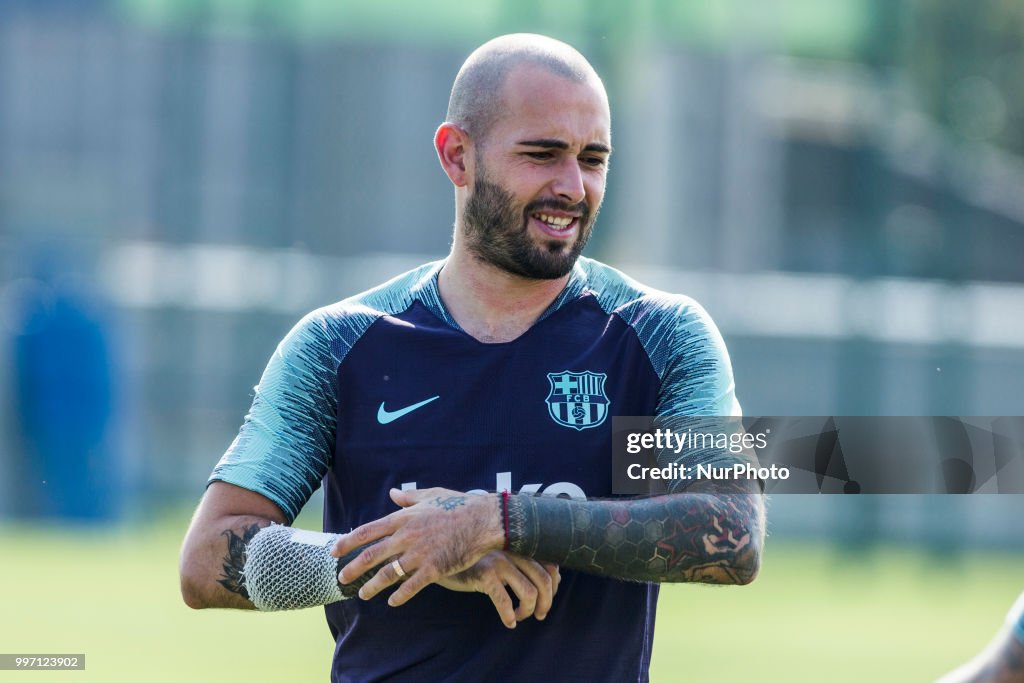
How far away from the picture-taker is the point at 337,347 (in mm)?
3980

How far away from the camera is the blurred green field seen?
9.87m

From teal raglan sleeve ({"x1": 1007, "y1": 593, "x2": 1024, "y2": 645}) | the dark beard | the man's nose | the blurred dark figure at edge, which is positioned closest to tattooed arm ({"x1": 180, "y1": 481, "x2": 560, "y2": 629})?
the dark beard

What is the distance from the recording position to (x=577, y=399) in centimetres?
383

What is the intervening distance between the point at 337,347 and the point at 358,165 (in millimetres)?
13694

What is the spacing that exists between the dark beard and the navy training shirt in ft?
0.36

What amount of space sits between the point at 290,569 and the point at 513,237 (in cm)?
102

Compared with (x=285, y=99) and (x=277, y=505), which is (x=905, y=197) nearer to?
(x=285, y=99)

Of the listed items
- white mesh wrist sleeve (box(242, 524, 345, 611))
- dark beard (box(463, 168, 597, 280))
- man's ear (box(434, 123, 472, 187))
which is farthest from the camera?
man's ear (box(434, 123, 472, 187))

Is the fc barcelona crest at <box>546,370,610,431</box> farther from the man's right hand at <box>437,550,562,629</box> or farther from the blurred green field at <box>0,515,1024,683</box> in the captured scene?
the blurred green field at <box>0,515,1024,683</box>

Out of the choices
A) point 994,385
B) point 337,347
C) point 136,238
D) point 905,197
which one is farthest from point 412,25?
point 337,347

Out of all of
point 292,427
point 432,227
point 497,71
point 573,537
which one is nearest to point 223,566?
point 292,427

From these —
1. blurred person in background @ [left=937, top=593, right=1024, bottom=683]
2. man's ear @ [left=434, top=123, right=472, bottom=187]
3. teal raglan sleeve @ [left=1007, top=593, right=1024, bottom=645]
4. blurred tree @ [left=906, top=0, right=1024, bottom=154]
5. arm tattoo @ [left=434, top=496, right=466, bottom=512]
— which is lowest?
blurred person in background @ [left=937, top=593, right=1024, bottom=683]

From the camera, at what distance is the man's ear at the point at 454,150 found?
420cm

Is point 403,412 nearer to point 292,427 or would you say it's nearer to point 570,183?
point 292,427
